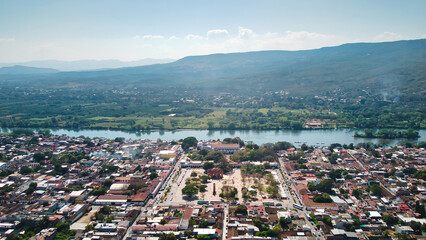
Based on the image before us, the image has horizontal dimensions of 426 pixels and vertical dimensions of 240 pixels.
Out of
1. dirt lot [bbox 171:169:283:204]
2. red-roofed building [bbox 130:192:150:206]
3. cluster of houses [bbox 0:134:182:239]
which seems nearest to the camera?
cluster of houses [bbox 0:134:182:239]

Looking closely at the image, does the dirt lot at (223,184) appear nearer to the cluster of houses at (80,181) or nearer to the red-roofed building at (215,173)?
the red-roofed building at (215,173)

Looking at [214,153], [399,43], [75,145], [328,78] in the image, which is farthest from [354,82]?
[75,145]

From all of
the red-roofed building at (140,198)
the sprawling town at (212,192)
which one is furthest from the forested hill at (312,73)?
the red-roofed building at (140,198)

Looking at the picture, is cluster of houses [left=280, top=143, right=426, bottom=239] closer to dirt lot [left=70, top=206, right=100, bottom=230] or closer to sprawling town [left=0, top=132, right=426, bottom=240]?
sprawling town [left=0, top=132, right=426, bottom=240]

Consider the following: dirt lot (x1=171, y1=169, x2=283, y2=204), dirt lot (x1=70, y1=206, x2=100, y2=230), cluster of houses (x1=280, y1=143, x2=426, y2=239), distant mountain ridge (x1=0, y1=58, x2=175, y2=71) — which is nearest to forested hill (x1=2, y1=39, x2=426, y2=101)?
cluster of houses (x1=280, y1=143, x2=426, y2=239)

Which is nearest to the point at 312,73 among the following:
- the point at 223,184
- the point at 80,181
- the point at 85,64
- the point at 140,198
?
the point at 223,184
